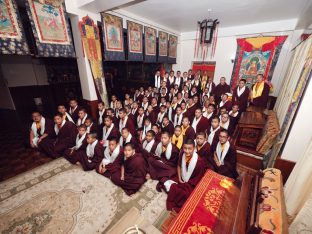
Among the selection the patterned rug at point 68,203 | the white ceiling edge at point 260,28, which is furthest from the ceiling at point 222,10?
the patterned rug at point 68,203

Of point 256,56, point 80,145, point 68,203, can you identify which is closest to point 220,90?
point 256,56

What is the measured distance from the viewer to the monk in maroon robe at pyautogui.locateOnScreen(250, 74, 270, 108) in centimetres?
567

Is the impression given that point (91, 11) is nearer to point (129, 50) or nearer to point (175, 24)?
point (129, 50)

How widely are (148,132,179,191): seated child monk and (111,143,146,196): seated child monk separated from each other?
0.94 feet

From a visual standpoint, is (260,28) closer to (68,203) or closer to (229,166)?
(229,166)

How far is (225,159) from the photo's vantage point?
3326 mm

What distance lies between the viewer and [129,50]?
667 centimetres

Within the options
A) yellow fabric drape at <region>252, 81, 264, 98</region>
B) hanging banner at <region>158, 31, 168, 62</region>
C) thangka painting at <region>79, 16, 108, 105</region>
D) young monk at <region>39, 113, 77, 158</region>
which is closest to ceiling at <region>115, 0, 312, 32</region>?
hanging banner at <region>158, 31, 168, 62</region>

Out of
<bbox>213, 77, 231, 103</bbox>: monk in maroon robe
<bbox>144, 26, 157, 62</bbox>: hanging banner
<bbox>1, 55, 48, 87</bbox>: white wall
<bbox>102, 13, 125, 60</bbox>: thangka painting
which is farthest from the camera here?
<bbox>144, 26, 157, 62</bbox>: hanging banner

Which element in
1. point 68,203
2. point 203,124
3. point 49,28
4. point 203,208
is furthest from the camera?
point 203,124

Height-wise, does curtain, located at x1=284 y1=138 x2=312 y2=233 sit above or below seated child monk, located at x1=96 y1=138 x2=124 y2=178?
above

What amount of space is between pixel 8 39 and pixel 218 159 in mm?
6015

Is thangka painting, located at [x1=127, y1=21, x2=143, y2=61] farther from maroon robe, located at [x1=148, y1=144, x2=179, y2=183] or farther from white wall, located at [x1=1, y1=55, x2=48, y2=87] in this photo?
maroon robe, located at [x1=148, y1=144, x2=179, y2=183]

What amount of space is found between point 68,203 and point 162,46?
8401mm
